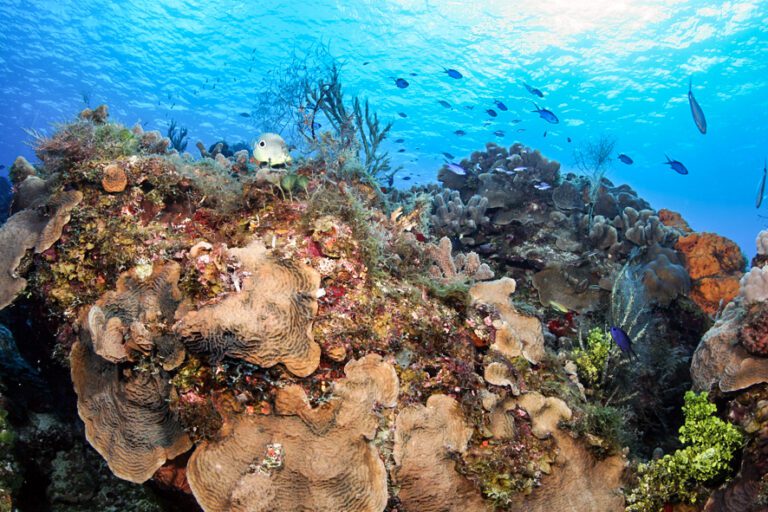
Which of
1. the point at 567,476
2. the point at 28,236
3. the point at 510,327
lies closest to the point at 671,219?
the point at 510,327

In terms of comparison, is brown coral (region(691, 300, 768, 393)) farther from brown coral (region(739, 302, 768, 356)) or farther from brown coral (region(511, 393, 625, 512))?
brown coral (region(511, 393, 625, 512))

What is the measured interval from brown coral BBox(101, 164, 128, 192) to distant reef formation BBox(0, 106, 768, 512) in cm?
1

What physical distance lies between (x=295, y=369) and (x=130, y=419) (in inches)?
50.4

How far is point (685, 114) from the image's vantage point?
38094 millimetres

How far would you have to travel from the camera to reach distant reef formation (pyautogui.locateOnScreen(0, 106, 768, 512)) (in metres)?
2.21

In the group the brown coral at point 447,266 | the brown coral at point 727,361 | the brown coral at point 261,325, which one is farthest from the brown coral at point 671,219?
the brown coral at point 261,325

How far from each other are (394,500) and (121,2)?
35.3 metres

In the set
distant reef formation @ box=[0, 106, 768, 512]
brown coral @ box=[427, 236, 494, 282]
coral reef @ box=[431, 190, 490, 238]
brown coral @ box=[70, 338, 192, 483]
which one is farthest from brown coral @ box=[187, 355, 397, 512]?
coral reef @ box=[431, 190, 490, 238]

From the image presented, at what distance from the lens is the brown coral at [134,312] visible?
2.36 meters

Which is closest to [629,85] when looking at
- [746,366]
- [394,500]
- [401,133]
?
[401,133]

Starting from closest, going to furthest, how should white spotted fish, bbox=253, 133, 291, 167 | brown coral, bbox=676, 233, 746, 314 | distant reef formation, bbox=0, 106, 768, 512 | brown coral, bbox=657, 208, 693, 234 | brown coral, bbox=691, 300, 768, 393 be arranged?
1. distant reef formation, bbox=0, 106, 768, 512
2. brown coral, bbox=691, 300, 768, 393
3. white spotted fish, bbox=253, 133, 291, 167
4. brown coral, bbox=676, 233, 746, 314
5. brown coral, bbox=657, 208, 693, 234

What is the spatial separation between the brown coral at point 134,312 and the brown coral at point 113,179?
2.78ft

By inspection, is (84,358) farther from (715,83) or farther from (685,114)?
(685,114)

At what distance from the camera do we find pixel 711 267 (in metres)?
6.73
